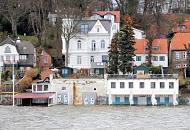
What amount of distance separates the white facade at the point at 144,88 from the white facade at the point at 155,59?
13954mm

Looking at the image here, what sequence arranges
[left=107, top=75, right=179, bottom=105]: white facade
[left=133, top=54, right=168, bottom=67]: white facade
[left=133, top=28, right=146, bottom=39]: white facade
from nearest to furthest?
[left=107, top=75, right=179, bottom=105]: white facade, [left=133, top=54, right=168, bottom=67]: white facade, [left=133, top=28, right=146, bottom=39]: white facade

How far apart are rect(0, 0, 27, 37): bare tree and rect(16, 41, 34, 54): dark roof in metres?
5.70

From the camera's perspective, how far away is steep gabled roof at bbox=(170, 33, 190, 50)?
351 feet

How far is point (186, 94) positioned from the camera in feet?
307

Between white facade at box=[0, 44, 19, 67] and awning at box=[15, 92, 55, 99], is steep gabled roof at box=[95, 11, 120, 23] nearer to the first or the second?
white facade at box=[0, 44, 19, 67]

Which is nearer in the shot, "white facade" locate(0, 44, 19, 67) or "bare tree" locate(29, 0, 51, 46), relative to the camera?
"white facade" locate(0, 44, 19, 67)

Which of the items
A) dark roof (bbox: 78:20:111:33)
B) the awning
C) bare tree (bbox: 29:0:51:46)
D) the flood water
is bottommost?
the flood water

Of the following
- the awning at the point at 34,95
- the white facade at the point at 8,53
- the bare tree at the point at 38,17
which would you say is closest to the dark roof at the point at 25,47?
the white facade at the point at 8,53

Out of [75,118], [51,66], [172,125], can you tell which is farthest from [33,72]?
[172,125]

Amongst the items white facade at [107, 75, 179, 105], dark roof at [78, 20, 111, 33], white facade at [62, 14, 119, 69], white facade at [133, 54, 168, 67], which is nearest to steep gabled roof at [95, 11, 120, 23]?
dark roof at [78, 20, 111, 33]

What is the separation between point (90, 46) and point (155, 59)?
980 centimetres

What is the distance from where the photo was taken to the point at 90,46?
107 m

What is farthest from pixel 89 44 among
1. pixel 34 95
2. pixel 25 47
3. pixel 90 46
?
pixel 34 95

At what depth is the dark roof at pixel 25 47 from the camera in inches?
4222
